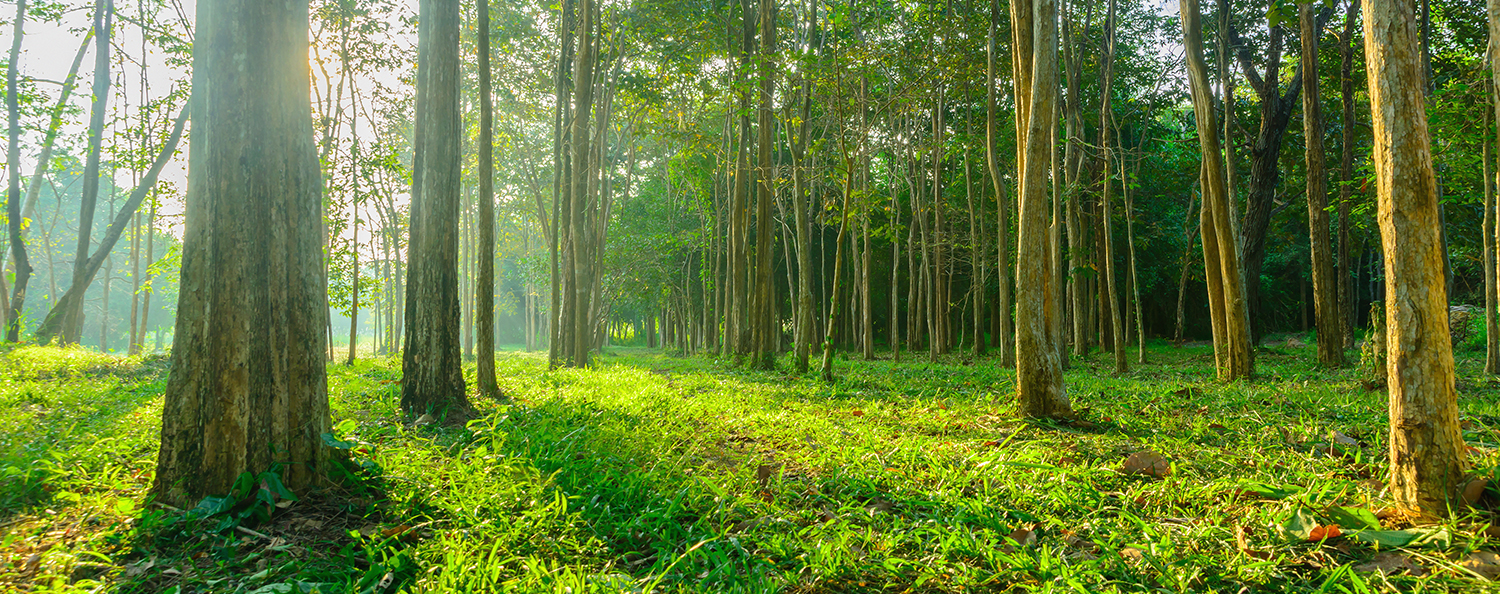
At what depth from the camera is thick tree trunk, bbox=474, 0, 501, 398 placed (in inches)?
281

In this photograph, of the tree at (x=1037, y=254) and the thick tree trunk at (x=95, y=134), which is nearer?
the tree at (x=1037, y=254)

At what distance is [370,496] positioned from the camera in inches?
127

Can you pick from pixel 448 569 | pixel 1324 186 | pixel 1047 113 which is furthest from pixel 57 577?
pixel 1324 186

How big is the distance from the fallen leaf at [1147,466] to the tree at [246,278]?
179 inches

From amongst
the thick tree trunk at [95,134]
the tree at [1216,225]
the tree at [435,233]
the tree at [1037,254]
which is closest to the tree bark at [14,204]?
the thick tree trunk at [95,134]

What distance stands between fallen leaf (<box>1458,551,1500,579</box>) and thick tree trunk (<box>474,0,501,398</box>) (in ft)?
24.1

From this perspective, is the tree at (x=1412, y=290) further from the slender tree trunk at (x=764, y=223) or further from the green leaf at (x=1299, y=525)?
the slender tree trunk at (x=764, y=223)

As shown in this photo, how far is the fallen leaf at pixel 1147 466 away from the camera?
3.61 meters

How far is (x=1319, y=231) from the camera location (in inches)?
407

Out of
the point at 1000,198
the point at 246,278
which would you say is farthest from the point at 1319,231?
the point at 246,278

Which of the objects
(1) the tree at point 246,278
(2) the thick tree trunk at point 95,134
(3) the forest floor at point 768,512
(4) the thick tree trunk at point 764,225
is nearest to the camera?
(3) the forest floor at point 768,512

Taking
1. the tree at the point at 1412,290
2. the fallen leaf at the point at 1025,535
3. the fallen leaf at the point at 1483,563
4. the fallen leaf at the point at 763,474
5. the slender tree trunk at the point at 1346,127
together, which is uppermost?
the slender tree trunk at the point at 1346,127

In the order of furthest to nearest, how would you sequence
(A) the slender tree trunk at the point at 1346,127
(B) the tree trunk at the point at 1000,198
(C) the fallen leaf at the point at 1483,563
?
1. (A) the slender tree trunk at the point at 1346,127
2. (B) the tree trunk at the point at 1000,198
3. (C) the fallen leaf at the point at 1483,563

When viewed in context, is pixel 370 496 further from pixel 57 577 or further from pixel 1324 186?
pixel 1324 186
